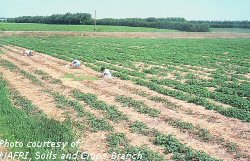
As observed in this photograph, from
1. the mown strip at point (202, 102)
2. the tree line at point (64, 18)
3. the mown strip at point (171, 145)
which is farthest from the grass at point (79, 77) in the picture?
the tree line at point (64, 18)

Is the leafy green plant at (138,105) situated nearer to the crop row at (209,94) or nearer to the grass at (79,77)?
the crop row at (209,94)

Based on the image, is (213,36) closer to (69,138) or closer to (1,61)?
(1,61)

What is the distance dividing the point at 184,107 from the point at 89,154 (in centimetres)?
463

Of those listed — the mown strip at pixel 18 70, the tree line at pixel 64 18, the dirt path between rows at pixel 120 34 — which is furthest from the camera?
the tree line at pixel 64 18

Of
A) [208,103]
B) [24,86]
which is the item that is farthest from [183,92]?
[24,86]

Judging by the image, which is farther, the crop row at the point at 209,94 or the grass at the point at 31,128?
the crop row at the point at 209,94

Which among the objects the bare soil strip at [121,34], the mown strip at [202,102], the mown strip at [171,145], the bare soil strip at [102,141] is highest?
the bare soil strip at [121,34]

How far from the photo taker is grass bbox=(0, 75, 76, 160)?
784 cm

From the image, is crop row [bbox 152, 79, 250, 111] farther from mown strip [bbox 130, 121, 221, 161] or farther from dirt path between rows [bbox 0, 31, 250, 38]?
dirt path between rows [bbox 0, 31, 250, 38]

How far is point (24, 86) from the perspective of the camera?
14203 mm

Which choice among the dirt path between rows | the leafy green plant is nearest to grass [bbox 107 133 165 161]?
the leafy green plant

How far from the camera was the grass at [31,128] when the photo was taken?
7.84m

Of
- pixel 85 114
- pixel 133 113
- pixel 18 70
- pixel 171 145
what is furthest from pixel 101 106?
pixel 18 70

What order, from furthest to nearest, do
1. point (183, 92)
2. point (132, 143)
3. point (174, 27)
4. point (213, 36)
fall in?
point (174, 27) → point (213, 36) → point (183, 92) → point (132, 143)
